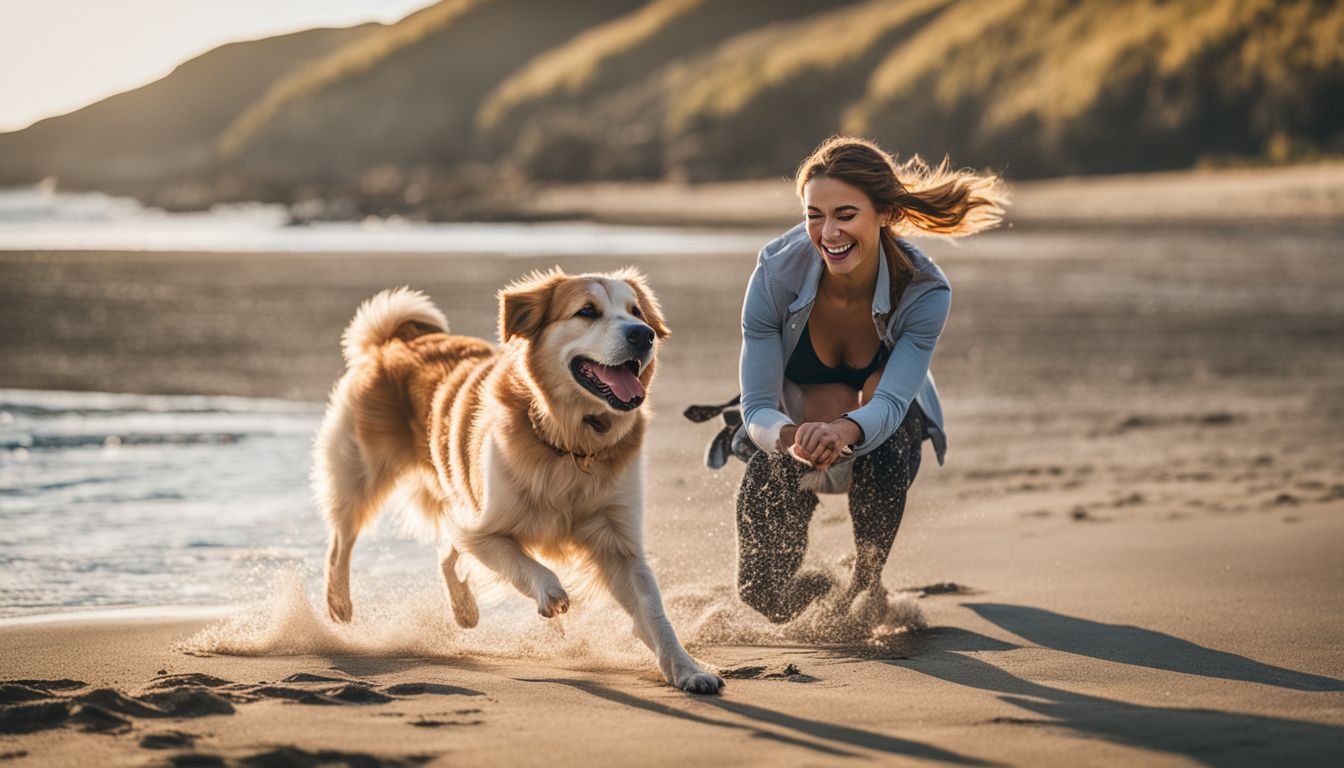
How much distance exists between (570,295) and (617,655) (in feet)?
3.81

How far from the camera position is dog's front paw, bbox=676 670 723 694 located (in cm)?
392

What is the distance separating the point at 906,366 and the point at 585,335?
1.03m

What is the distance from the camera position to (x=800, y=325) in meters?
4.80

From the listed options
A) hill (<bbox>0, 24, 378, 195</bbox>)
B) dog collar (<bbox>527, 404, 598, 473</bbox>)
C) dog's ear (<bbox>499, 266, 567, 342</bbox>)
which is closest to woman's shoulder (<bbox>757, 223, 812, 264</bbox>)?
dog's ear (<bbox>499, 266, 567, 342</bbox>)

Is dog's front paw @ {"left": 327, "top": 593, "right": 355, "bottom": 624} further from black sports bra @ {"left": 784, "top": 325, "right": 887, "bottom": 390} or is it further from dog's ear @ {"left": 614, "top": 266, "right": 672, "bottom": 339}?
black sports bra @ {"left": 784, "top": 325, "right": 887, "bottom": 390}

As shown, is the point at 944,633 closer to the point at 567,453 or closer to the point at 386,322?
the point at 567,453

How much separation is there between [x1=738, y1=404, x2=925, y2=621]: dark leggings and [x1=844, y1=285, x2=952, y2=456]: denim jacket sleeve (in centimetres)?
29

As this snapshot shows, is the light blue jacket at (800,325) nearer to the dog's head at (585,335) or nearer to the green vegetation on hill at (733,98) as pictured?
the dog's head at (585,335)

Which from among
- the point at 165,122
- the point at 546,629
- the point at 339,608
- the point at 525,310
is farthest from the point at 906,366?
the point at 165,122

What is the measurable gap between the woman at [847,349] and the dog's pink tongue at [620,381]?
0.39 meters

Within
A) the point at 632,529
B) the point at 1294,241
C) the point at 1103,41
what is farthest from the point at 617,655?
the point at 1103,41

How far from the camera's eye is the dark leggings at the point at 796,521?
16.0ft

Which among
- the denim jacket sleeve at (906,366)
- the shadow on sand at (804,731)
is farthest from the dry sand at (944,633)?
the denim jacket sleeve at (906,366)

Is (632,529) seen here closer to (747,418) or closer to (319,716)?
(747,418)
